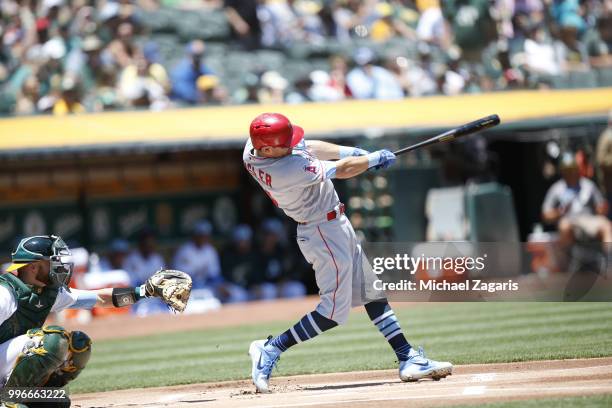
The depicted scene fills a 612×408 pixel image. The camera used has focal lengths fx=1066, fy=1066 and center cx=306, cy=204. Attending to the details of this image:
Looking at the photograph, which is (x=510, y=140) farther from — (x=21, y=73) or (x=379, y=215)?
(x=21, y=73)

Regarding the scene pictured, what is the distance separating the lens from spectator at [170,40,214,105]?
14.1 metres

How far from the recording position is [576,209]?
12.1 meters

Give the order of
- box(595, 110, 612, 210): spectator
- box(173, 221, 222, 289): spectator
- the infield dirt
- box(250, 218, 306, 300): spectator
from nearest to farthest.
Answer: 1. the infield dirt
2. box(595, 110, 612, 210): spectator
3. box(173, 221, 222, 289): spectator
4. box(250, 218, 306, 300): spectator

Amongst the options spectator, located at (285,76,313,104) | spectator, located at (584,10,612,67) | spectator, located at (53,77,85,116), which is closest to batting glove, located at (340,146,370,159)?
spectator, located at (53,77,85,116)

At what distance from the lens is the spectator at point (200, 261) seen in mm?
13953

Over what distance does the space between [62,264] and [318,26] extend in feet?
37.3

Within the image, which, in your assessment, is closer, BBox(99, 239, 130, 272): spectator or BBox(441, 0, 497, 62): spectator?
BBox(99, 239, 130, 272): spectator

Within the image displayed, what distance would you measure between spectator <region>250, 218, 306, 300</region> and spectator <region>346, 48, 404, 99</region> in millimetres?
2256

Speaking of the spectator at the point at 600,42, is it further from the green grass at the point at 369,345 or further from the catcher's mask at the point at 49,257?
the catcher's mask at the point at 49,257

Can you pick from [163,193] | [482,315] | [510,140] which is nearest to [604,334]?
[482,315]

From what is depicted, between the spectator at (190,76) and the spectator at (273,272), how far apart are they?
2088 mm

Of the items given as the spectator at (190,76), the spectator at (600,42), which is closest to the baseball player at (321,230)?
the spectator at (190,76)

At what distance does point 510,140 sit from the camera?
1501 cm

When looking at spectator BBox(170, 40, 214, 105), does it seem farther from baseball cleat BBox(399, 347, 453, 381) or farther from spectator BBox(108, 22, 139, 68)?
baseball cleat BBox(399, 347, 453, 381)
